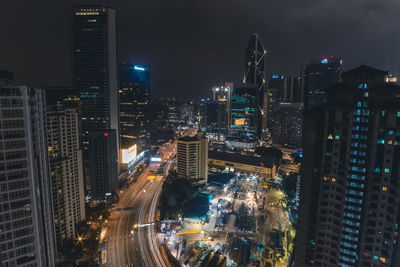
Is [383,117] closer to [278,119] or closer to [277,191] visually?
[277,191]

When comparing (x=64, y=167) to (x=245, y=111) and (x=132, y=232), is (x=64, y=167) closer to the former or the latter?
(x=132, y=232)

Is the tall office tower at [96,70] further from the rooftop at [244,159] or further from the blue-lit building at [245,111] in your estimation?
the blue-lit building at [245,111]

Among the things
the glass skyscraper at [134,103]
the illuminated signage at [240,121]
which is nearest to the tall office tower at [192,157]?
the glass skyscraper at [134,103]

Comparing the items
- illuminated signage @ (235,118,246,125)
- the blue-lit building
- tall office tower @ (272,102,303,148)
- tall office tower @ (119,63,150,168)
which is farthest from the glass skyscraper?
tall office tower @ (272,102,303,148)

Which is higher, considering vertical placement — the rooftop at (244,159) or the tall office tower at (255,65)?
the tall office tower at (255,65)

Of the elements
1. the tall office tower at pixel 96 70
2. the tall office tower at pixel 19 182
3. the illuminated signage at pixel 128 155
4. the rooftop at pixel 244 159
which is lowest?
the rooftop at pixel 244 159

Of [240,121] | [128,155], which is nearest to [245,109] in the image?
[240,121]
